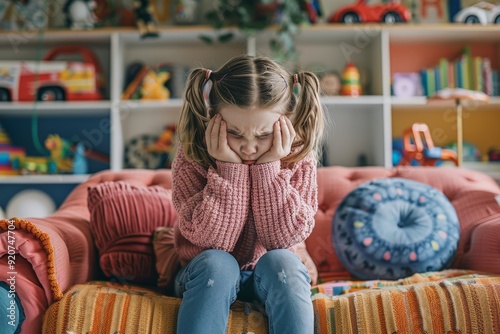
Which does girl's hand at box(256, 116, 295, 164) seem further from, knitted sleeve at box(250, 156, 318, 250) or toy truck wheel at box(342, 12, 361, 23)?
toy truck wheel at box(342, 12, 361, 23)

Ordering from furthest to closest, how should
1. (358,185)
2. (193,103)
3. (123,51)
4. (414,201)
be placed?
(123,51), (358,185), (414,201), (193,103)

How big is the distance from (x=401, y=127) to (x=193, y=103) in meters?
2.12

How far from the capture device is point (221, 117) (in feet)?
4.23

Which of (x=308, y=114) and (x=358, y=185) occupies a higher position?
(x=308, y=114)

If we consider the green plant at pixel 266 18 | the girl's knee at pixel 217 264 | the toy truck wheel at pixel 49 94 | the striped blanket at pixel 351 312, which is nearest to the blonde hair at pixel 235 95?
the girl's knee at pixel 217 264

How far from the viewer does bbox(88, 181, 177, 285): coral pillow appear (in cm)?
147

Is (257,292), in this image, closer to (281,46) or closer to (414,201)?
(414,201)

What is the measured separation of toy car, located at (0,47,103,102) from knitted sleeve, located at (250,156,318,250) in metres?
1.97

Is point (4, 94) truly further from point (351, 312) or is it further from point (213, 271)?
point (351, 312)

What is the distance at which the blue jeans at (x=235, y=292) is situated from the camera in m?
1.09

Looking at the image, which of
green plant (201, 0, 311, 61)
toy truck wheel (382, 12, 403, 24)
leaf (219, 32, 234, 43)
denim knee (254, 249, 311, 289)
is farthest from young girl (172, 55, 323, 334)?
toy truck wheel (382, 12, 403, 24)

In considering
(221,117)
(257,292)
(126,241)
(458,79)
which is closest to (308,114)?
(221,117)

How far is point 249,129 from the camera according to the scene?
126 cm

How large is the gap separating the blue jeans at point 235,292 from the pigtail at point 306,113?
259 millimetres
